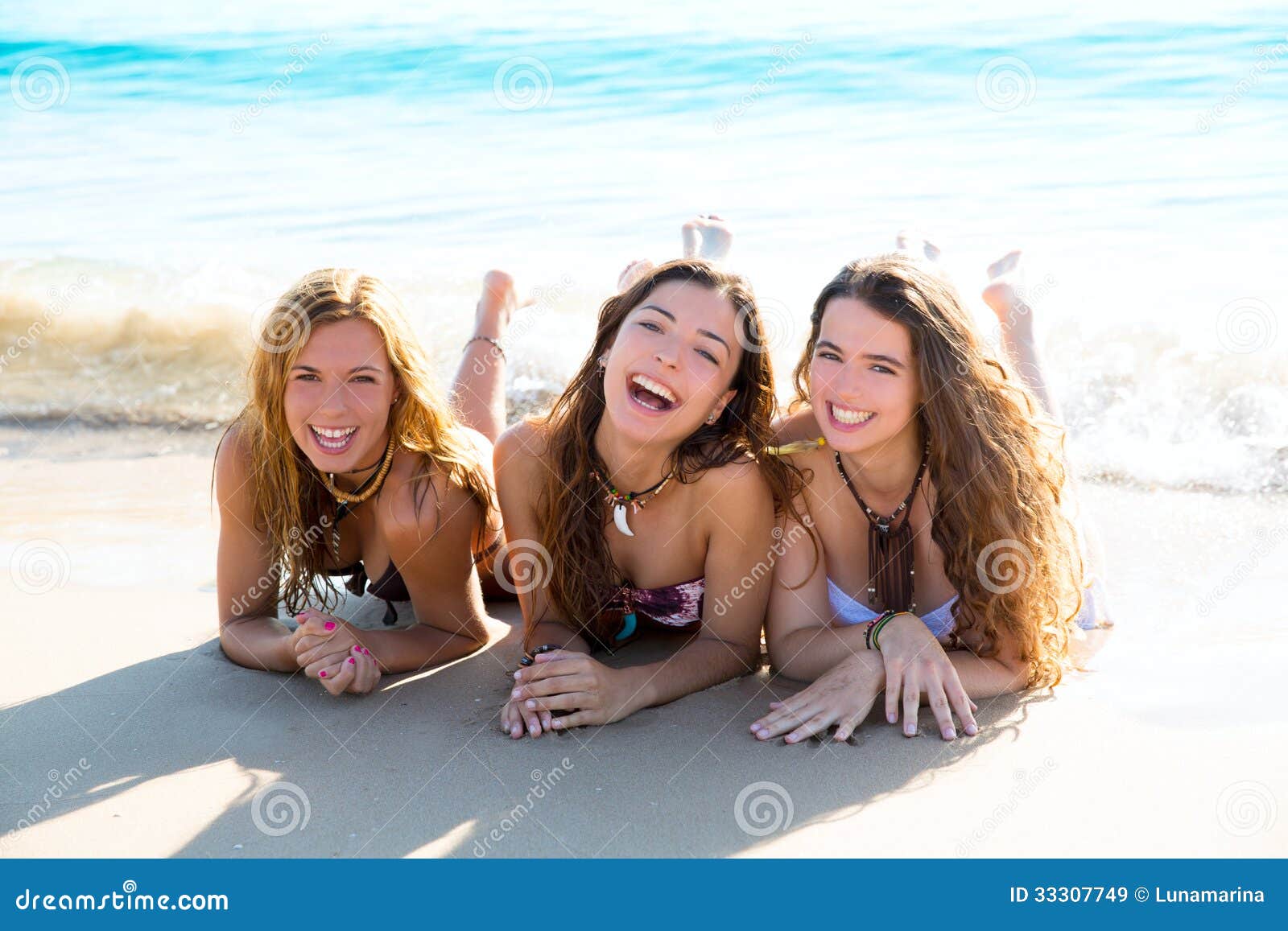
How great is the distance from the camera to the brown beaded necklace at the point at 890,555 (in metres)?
3.69

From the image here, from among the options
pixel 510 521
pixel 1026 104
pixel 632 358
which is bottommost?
pixel 510 521

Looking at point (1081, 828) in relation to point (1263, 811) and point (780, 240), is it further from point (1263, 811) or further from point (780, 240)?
point (780, 240)

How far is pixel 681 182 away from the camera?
1250 centimetres

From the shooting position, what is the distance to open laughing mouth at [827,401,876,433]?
3496 millimetres

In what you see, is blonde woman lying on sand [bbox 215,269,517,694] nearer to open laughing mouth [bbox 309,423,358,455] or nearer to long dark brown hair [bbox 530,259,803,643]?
open laughing mouth [bbox 309,423,358,455]

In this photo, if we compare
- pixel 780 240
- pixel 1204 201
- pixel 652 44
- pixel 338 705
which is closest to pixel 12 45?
pixel 652 44

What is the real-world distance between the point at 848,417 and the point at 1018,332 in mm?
2063

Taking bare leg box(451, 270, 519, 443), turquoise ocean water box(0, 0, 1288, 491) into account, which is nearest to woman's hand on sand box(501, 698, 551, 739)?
bare leg box(451, 270, 519, 443)

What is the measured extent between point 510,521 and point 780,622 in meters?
0.95
